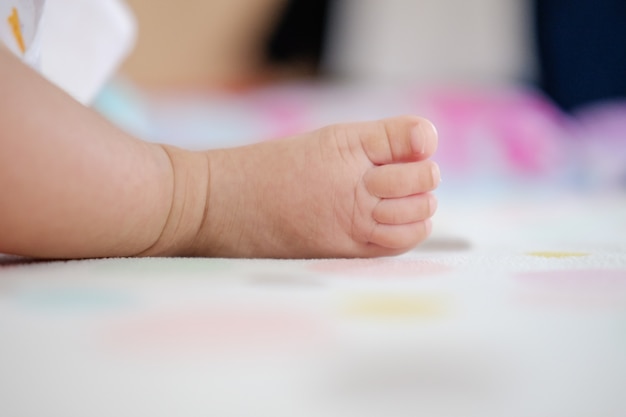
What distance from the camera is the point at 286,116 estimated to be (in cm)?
180

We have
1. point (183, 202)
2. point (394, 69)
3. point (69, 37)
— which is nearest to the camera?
point (183, 202)

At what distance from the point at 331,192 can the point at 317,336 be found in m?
0.25

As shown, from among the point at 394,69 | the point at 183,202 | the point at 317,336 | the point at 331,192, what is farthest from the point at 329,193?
the point at 394,69

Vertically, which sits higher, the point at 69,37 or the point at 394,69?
the point at 69,37

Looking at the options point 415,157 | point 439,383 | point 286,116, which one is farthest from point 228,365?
point 286,116

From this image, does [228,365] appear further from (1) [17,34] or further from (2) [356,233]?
(1) [17,34]

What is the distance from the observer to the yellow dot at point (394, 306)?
1.21 feet

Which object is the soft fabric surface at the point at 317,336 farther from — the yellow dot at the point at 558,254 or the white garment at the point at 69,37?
the white garment at the point at 69,37

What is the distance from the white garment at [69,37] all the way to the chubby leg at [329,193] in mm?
194

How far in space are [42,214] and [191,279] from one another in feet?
0.37

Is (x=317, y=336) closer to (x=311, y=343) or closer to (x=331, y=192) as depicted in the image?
(x=311, y=343)

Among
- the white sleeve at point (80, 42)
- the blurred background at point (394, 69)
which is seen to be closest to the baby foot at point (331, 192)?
the white sleeve at point (80, 42)

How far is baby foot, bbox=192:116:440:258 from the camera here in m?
0.58

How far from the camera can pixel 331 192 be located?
22.8 inches
